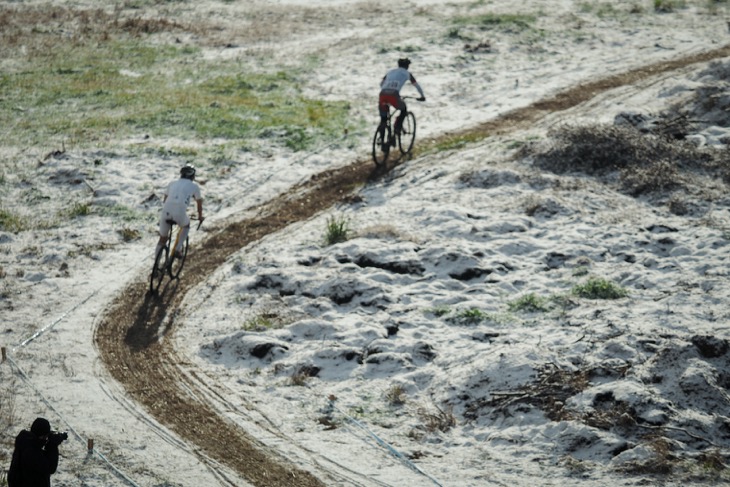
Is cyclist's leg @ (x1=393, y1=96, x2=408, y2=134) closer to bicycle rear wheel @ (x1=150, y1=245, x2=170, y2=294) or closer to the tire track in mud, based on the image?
the tire track in mud

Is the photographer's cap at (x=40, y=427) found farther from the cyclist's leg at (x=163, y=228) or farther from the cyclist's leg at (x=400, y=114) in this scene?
the cyclist's leg at (x=400, y=114)

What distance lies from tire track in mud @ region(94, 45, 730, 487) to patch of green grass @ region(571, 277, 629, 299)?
6.92 m

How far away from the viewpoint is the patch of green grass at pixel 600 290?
17000 millimetres

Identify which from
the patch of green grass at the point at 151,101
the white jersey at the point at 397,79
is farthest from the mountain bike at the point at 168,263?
the patch of green grass at the point at 151,101

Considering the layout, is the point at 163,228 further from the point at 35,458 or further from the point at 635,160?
the point at 635,160

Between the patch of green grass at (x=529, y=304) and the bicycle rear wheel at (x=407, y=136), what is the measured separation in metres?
8.38

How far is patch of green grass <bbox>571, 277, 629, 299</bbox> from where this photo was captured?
17.0m

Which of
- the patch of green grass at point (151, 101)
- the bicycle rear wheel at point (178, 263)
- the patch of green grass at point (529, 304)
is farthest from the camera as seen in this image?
the patch of green grass at point (151, 101)

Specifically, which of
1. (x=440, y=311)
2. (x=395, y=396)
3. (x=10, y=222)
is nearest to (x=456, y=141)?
(x=440, y=311)

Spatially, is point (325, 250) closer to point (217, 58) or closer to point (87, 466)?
point (87, 466)

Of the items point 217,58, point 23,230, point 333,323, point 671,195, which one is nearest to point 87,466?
point 333,323

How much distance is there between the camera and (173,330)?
16.8 m

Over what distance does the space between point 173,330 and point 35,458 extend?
6412 millimetres

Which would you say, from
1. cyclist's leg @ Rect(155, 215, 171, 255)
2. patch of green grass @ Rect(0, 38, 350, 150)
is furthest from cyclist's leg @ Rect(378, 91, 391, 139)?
cyclist's leg @ Rect(155, 215, 171, 255)
